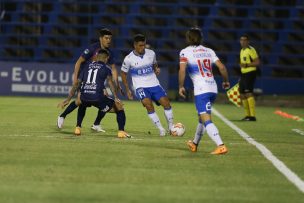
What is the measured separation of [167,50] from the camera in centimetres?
3061

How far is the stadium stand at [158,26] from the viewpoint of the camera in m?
30.9

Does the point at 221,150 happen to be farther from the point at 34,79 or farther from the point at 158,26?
the point at 158,26

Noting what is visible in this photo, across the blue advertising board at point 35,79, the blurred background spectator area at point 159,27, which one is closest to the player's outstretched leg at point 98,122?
the blue advertising board at point 35,79

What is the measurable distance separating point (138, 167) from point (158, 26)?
76.4 feet

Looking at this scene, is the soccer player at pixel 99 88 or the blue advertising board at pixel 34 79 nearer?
Result: the soccer player at pixel 99 88

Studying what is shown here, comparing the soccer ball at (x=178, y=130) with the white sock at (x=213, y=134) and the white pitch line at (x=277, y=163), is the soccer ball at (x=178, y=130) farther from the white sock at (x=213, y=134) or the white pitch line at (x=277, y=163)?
the white sock at (x=213, y=134)

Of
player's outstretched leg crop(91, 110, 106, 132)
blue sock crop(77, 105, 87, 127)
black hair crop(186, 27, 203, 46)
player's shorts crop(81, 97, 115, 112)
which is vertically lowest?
player's outstretched leg crop(91, 110, 106, 132)

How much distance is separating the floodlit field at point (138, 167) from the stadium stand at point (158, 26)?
54.7 ft

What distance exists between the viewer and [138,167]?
27.8ft

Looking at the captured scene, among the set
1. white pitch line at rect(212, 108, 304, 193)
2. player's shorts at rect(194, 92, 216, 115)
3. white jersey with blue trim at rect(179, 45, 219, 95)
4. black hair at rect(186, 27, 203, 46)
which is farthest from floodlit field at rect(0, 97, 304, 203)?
black hair at rect(186, 27, 203, 46)

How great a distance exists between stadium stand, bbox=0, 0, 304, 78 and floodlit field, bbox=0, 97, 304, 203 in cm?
1667

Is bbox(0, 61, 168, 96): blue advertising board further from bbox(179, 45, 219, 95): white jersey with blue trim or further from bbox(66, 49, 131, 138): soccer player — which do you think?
bbox(179, 45, 219, 95): white jersey with blue trim

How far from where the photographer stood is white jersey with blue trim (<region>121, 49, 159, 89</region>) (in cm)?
1332

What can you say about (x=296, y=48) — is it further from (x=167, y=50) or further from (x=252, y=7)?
(x=167, y=50)
